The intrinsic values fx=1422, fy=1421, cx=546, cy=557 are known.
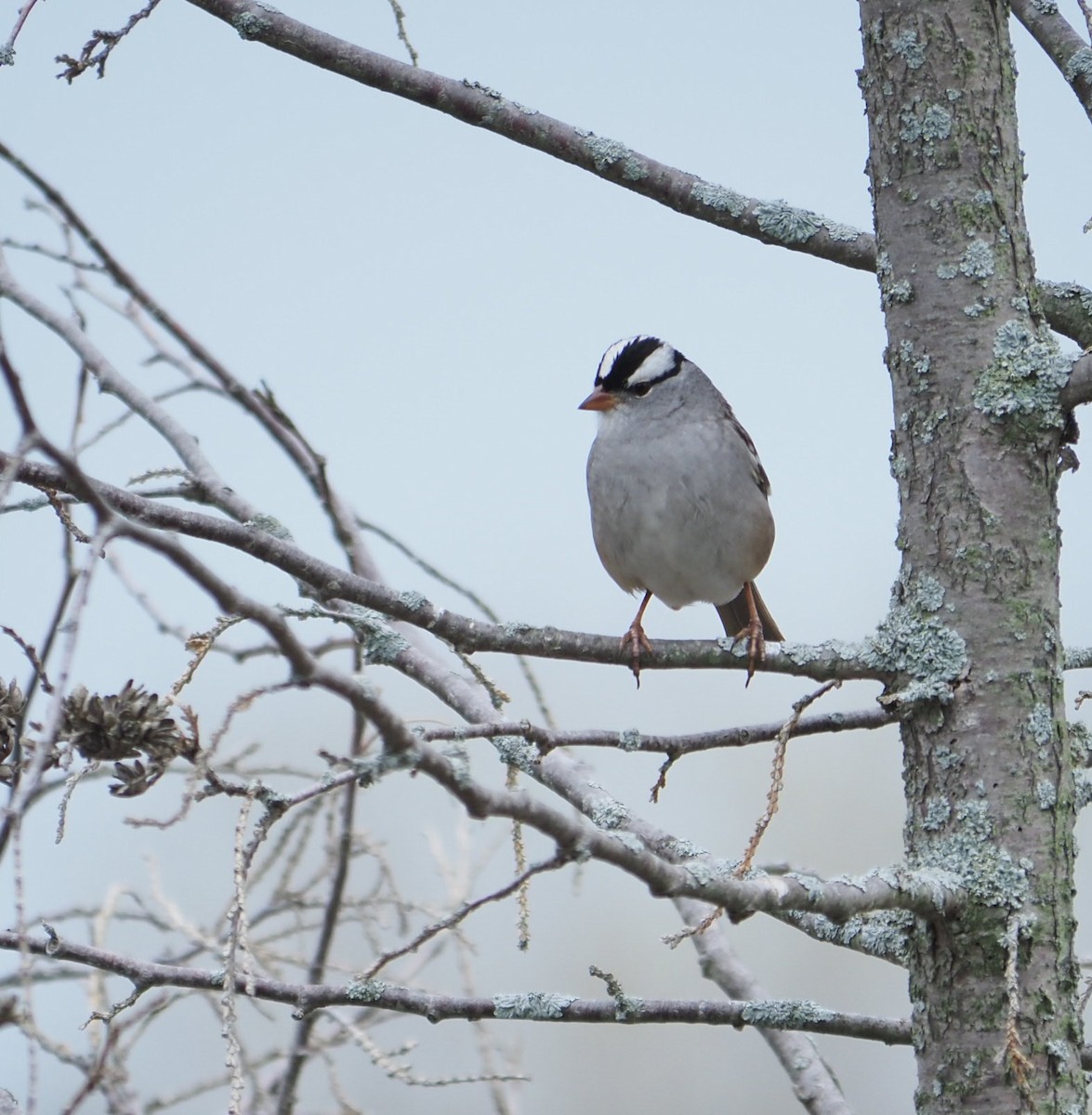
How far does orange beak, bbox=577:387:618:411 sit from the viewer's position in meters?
4.36

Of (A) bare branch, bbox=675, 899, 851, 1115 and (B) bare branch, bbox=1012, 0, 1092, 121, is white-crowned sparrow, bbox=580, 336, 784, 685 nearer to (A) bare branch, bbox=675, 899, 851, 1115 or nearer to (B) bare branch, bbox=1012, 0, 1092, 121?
(A) bare branch, bbox=675, 899, 851, 1115

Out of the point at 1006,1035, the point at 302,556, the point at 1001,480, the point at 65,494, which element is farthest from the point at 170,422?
the point at 1006,1035

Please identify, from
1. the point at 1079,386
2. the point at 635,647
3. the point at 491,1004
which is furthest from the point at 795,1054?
the point at 1079,386

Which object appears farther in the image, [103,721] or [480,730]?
[480,730]

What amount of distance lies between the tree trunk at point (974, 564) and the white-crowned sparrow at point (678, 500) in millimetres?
1425

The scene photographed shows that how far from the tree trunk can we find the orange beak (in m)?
1.77

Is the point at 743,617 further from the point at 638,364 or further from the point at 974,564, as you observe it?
the point at 974,564

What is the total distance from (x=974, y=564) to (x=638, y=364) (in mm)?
2151

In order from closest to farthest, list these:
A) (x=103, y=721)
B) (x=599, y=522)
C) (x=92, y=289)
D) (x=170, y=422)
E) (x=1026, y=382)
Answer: (x=103, y=721) < (x=1026, y=382) < (x=170, y=422) < (x=92, y=289) < (x=599, y=522)

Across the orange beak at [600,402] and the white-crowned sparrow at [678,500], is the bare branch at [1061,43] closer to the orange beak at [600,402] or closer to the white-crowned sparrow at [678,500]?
the white-crowned sparrow at [678,500]

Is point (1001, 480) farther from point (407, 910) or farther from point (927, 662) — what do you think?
point (407, 910)

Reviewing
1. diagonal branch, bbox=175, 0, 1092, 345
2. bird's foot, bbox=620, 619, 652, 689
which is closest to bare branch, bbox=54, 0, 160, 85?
diagonal branch, bbox=175, 0, 1092, 345

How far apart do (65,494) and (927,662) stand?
58.0 inches

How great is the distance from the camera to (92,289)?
377cm
